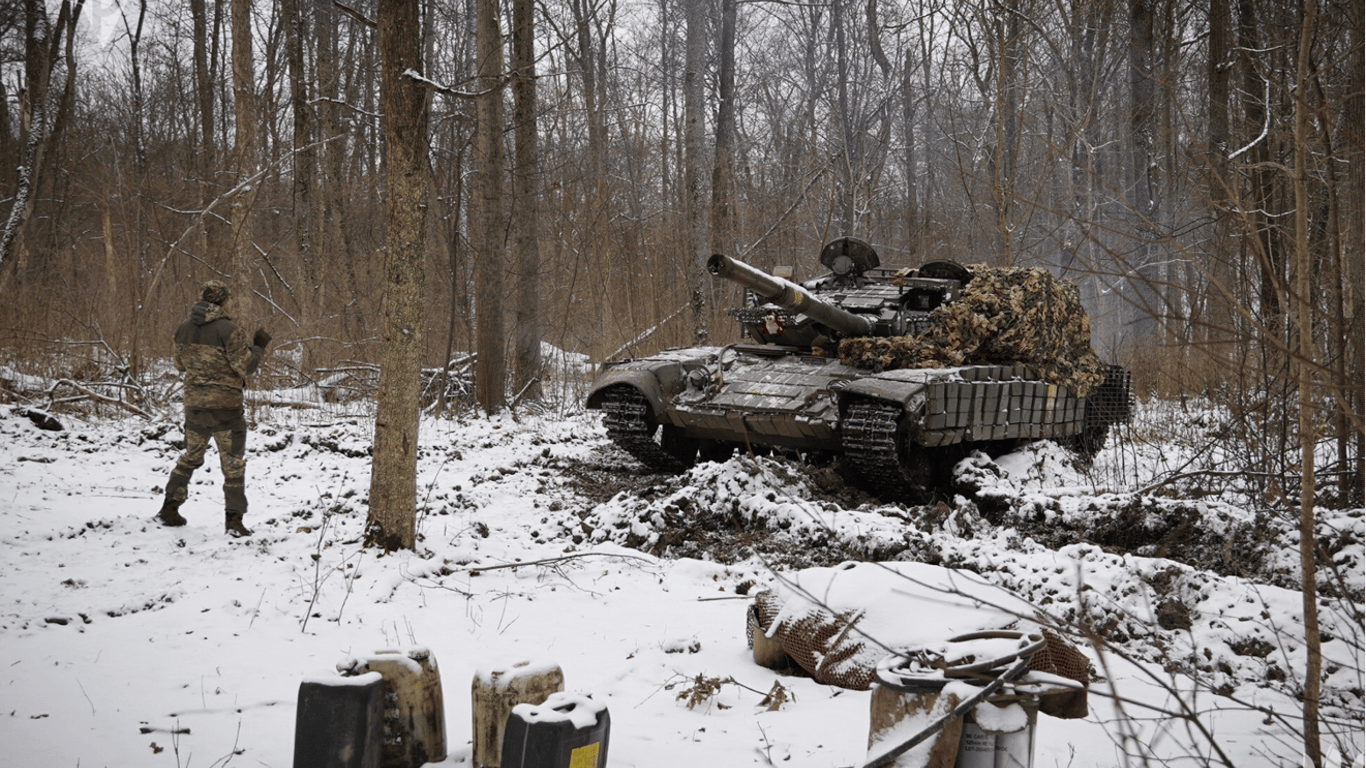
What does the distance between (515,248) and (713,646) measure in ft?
32.6

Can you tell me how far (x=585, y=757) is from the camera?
2857mm

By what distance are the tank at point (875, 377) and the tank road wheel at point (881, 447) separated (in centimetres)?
1

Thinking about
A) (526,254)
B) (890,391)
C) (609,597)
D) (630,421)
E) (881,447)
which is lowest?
(609,597)

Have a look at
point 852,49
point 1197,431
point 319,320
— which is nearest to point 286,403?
point 319,320

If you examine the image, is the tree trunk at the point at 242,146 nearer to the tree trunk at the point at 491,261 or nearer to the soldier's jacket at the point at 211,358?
→ the tree trunk at the point at 491,261

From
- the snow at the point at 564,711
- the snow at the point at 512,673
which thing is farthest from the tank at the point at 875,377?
the snow at the point at 564,711

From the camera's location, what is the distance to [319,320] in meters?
14.7

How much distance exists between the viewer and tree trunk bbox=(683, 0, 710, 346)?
45.4ft

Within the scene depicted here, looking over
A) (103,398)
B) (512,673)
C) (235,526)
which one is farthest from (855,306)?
(103,398)

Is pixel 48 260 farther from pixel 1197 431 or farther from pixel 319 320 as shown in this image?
pixel 1197 431

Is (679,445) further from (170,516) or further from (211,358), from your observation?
(170,516)

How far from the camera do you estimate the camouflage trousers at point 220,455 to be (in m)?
6.60

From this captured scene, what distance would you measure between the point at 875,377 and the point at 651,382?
2137mm

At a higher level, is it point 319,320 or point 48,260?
point 48,260
